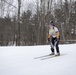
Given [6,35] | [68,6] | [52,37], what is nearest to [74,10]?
[68,6]

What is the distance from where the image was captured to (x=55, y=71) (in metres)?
5.71

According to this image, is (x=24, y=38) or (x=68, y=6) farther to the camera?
(x=24, y=38)

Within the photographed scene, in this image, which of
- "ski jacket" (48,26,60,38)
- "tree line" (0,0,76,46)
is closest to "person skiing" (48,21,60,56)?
"ski jacket" (48,26,60,38)

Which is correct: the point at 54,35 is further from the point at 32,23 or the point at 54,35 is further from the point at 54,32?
the point at 32,23

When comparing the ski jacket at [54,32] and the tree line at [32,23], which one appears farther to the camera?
the tree line at [32,23]

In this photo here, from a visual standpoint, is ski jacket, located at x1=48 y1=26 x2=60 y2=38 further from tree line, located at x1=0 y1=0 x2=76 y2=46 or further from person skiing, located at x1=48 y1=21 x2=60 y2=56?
tree line, located at x1=0 y1=0 x2=76 y2=46

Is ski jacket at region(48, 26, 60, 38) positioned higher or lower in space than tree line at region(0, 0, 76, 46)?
lower

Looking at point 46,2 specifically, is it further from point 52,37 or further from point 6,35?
point 52,37

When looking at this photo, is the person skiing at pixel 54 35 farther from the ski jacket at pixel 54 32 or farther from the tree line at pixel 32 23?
the tree line at pixel 32 23

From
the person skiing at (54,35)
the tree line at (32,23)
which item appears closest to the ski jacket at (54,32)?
the person skiing at (54,35)

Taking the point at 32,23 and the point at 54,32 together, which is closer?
the point at 54,32

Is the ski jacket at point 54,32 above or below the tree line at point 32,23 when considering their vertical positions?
below

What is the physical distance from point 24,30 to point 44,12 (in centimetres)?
1299

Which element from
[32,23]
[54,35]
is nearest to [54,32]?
[54,35]
